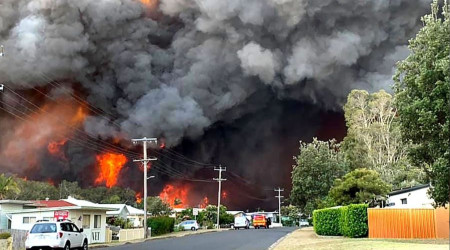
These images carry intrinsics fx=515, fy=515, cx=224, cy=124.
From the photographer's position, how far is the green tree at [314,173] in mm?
57562

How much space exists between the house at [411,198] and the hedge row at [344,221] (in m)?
8.12

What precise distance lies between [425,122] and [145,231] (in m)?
37.0

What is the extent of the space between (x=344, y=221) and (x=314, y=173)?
23896mm

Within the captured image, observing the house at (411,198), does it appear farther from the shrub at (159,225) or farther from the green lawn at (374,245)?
the shrub at (159,225)

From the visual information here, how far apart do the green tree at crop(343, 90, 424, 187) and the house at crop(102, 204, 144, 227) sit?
29.6m

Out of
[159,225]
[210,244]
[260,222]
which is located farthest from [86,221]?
[260,222]

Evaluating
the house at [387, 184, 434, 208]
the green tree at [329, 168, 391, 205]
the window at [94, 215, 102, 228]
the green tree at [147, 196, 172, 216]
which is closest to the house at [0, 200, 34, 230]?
the window at [94, 215, 102, 228]

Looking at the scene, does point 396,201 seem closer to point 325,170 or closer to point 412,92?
point 325,170

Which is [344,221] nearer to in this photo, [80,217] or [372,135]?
[80,217]

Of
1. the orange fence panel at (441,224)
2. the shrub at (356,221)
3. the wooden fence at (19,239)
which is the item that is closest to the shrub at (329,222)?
the shrub at (356,221)

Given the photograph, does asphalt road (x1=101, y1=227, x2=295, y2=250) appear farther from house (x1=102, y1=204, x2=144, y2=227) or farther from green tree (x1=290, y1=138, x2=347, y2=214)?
house (x1=102, y1=204, x2=144, y2=227)

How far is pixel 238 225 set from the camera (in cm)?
7356

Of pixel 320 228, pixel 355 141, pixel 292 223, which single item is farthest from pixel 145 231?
pixel 292 223

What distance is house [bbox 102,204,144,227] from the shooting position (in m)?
63.6
